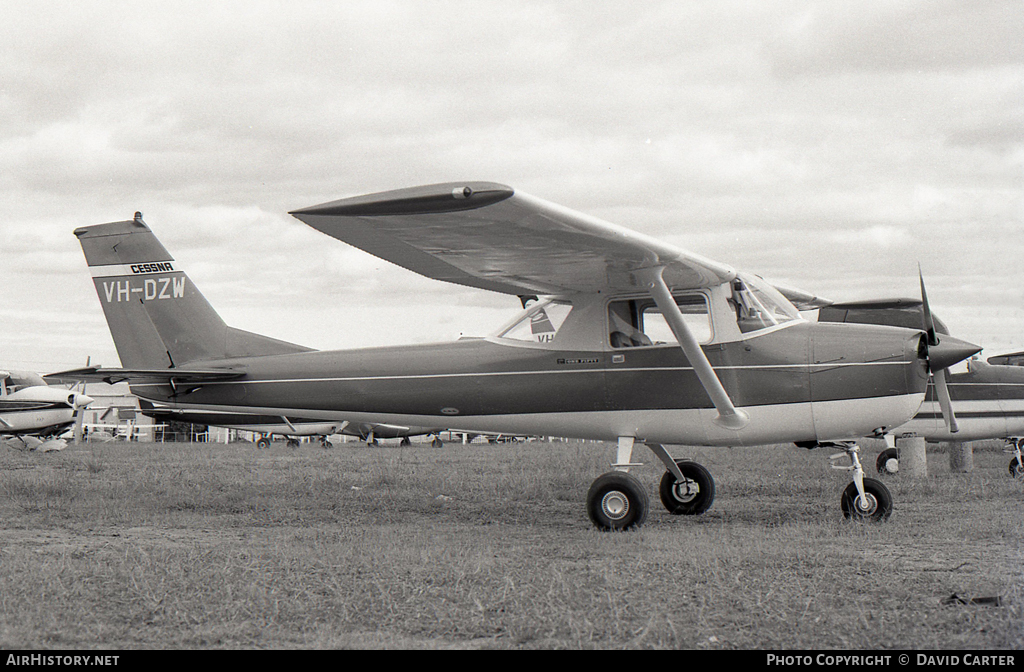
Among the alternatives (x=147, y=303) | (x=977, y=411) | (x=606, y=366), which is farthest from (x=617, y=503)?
(x=977, y=411)

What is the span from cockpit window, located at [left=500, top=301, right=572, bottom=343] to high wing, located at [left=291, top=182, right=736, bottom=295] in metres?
0.20

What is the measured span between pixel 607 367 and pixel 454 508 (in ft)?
9.50

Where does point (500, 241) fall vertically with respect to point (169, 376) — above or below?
above

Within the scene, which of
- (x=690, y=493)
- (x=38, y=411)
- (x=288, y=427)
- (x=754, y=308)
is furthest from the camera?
(x=288, y=427)

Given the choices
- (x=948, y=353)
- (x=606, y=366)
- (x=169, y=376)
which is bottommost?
(x=169, y=376)

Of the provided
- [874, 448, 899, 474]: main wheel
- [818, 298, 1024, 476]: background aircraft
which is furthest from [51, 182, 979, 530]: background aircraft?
[818, 298, 1024, 476]: background aircraft

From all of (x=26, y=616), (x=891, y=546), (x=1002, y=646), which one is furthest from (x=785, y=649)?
(x=26, y=616)

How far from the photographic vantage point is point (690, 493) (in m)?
10.1

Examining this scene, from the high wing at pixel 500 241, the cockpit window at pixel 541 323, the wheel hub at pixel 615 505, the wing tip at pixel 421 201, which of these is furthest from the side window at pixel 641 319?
the wing tip at pixel 421 201

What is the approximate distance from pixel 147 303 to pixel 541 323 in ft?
16.9

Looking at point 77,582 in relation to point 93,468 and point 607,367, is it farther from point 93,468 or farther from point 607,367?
point 93,468

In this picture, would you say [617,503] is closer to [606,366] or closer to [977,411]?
A: [606,366]

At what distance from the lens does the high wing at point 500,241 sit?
6.21 meters

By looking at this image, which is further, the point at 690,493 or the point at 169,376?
the point at 169,376
